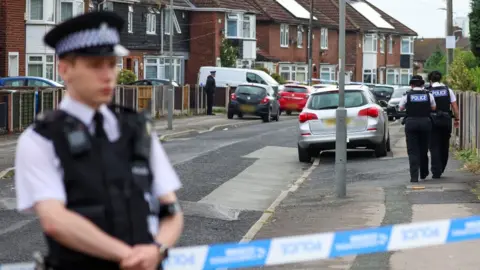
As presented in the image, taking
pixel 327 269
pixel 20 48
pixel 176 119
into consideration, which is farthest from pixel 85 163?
pixel 20 48

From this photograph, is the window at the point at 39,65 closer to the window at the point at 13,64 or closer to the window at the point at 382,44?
the window at the point at 13,64

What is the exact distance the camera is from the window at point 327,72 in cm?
8439

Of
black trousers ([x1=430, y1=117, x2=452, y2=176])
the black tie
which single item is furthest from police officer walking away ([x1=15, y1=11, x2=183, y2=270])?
black trousers ([x1=430, y1=117, x2=452, y2=176])

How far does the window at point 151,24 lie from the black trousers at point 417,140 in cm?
4370

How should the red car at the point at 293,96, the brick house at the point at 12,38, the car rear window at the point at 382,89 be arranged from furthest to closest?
the red car at the point at 293,96
the car rear window at the point at 382,89
the brick house at the point at 12,38

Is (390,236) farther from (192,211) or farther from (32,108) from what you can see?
(32,108)

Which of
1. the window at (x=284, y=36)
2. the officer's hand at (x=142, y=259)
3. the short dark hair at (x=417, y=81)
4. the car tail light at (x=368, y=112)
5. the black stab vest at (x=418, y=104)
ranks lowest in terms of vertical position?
the officer's hand at (x=142, y=259)

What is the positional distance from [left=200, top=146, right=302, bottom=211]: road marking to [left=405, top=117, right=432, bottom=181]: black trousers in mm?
2082

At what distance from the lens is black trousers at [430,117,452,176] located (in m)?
17.1

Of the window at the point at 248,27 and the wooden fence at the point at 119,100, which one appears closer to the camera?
the wooden fence at the point at 119,100

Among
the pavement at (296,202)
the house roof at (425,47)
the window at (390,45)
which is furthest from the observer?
the house roof at (425,47)

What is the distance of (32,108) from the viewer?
30688 millimetres

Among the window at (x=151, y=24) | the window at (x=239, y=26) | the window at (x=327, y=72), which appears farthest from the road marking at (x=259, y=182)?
the window at (x=327, y=72)

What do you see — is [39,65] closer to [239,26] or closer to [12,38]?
[12,38]
